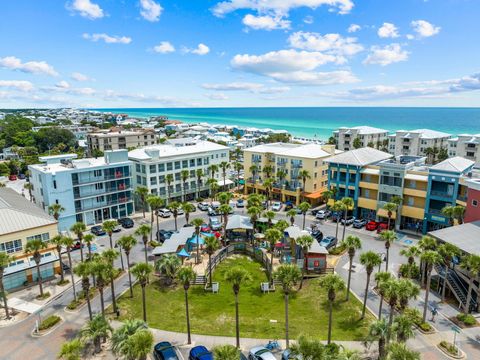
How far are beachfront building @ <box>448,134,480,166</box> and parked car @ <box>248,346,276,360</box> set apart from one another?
104m

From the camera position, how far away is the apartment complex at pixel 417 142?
12406cm

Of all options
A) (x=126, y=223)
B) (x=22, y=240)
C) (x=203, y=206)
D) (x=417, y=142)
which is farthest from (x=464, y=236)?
(x=417, y=142)

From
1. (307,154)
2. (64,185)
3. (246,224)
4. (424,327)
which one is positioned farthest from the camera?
(307,154)

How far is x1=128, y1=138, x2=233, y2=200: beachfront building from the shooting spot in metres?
76.6

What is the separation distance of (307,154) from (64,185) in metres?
53.7

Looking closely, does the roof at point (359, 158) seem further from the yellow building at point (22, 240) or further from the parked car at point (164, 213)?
the yellow building at point (22, 240)

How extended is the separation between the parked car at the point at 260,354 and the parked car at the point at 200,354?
3655 mm

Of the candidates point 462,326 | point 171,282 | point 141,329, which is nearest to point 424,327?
point 462,326

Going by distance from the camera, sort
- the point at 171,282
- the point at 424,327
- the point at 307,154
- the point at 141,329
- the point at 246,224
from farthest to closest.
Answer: the point at 307,154, the point at 246,224, the point at 171,282, the point at 424,327, the point at 141,329

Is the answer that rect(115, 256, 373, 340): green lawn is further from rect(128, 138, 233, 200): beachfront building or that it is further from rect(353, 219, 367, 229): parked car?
rect(128, 138, 233, 200): beachfront building

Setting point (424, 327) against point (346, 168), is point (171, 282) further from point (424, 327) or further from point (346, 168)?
point (346, 168)

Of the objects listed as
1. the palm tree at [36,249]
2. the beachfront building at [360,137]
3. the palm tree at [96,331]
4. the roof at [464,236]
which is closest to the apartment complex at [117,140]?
the beachfront building at [360,137]

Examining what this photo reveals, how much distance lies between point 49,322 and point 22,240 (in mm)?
14707

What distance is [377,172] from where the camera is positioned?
65.9 metres
